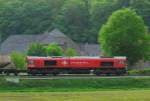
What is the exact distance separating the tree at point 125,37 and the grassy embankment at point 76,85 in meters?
30.1

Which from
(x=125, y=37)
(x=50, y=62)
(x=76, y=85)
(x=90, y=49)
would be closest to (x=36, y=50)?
(x=125, y=37)

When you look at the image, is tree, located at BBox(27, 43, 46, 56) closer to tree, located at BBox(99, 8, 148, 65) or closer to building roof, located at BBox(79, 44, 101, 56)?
tree, located at BBox(99, 8, 148, 65)

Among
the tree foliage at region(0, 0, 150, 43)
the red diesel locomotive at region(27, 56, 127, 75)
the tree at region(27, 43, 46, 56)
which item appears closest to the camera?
the red diesel locomotive at region(27, 56, 127, 75)

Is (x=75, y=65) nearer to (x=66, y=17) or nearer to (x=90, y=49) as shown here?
(x=90, y=49)

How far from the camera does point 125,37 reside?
106 metres

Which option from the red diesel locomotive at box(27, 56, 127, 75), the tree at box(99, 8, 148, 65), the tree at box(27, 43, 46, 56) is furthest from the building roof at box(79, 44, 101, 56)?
the red diesel locomotive at box(27, 56, 127, 75)

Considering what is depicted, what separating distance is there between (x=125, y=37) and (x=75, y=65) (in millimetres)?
23070

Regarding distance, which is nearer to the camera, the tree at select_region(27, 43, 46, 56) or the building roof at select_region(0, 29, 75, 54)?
the tree at select_region(27, 43, 46, 56)

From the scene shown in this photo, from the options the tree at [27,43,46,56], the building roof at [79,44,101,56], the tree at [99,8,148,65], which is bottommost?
the building roof at [79,44,101,56]

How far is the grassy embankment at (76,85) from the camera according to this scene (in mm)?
71250

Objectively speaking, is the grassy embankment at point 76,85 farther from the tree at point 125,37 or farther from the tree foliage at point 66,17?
the tree foliage at point 66,17

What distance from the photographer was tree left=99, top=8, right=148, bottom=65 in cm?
10569

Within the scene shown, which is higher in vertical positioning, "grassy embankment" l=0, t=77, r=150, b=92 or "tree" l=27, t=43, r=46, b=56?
"tree" l=27, t=43, r=46, b=56

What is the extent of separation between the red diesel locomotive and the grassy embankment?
33.5ft
